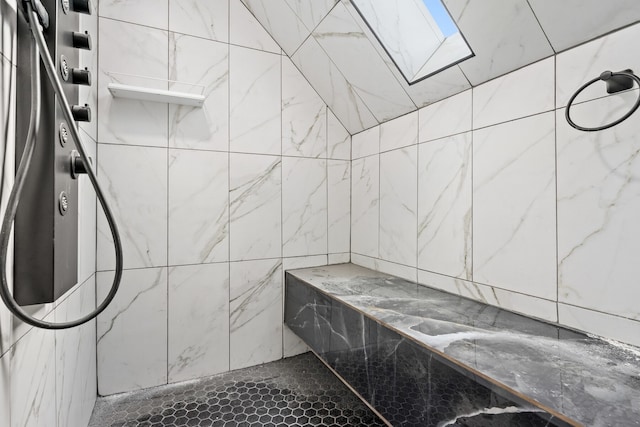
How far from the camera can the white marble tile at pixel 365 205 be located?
2230mm

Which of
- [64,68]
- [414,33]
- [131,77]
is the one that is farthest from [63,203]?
[414,33]

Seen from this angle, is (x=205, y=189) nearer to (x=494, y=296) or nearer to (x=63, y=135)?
(x=63, y=135)

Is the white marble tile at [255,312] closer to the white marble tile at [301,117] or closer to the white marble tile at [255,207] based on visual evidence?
the white marble tile at [255,207]

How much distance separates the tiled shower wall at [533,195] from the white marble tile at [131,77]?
1.45m

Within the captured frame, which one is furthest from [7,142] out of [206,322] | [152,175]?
[206,322]

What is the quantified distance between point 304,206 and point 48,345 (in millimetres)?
1566

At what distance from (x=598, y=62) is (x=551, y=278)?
783mm

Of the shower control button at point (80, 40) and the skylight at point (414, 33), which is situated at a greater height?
the skylight at point (414, 33)

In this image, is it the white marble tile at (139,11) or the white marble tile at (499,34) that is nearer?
the white marble tile at (499,34)

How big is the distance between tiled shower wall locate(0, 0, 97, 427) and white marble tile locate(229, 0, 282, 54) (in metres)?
0.77

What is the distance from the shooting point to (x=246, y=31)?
2.14 meters

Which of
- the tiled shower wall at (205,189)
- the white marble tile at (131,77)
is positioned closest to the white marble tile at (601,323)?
the tiled shower wall at (205,189)

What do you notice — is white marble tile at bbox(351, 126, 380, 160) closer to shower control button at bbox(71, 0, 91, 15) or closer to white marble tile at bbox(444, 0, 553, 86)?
white marble tile at bbox(444, 0, 553, 86)


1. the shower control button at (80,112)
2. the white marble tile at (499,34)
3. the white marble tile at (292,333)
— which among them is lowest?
the white marble tile at (292,333)
